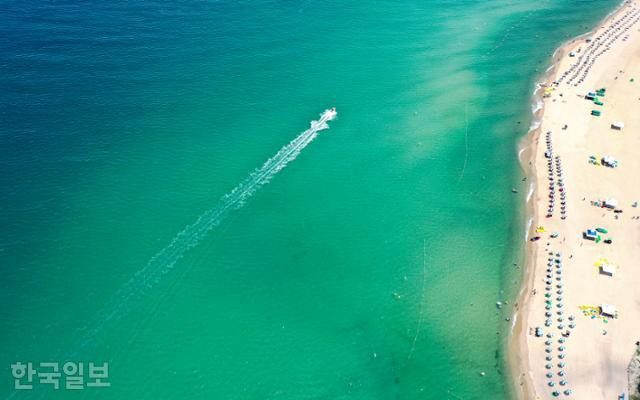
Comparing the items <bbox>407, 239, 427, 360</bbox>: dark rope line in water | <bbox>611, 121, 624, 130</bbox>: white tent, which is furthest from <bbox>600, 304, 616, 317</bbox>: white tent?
<bbox>611, 121, 624, 130</bbox>: white tent

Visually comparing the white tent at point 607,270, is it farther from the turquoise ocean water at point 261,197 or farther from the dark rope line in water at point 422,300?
the dark rope line in water at point 422,300

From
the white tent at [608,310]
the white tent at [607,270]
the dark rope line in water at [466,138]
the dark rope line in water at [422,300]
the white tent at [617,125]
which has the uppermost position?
the white tent at [617,125]

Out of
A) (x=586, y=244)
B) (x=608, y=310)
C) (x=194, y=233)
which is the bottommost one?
(x=194, y=233)

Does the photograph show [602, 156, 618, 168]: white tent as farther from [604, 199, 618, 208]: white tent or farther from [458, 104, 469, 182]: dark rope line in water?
[458, 104, 469, 182]: dark rope line in water

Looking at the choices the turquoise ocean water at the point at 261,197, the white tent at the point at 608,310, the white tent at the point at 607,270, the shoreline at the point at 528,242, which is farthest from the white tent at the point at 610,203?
the white tent at the point at 608,310

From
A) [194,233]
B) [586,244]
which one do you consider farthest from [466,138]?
[194,233]

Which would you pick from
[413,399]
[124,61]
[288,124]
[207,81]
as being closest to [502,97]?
[288,124]

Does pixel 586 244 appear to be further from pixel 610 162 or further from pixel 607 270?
pixel 610 162
